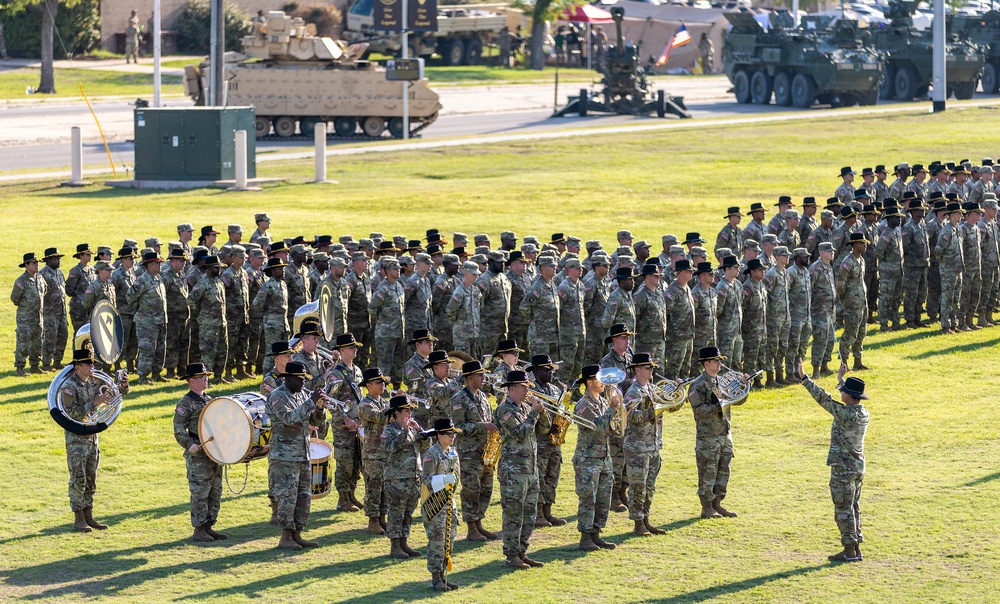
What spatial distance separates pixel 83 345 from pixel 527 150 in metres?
29.3

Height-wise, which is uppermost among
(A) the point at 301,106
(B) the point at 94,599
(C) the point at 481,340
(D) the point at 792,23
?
(D) the point at 792,23

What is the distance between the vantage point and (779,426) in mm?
17906

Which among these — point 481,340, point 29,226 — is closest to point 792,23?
point 29,226

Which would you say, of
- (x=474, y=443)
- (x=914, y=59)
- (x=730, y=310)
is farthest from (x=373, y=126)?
(x=474, y=443)

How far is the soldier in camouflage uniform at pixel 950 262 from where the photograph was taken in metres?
22.9

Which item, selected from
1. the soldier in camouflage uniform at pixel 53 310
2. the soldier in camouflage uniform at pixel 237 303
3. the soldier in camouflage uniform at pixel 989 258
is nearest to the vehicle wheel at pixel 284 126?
the soldier in camouflage uniform at pixel 53 310

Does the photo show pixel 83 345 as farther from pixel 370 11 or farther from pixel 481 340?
pixel 370 11

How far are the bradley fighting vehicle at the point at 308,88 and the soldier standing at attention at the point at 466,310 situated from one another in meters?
28.6

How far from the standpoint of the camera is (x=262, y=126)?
155 ft

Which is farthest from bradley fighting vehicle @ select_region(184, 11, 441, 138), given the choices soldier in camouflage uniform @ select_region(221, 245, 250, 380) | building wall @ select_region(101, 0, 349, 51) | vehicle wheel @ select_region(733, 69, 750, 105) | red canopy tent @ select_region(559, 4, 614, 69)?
red canopy tent @ select_region(559, 4, 614, 69)

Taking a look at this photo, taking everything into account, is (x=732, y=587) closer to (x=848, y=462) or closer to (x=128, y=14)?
(x=848, y=462)

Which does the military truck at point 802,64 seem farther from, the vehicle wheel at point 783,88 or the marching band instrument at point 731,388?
the marching band instrument at point 731,388

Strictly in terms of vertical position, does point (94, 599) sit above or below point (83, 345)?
below

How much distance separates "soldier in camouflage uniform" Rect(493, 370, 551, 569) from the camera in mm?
13078
